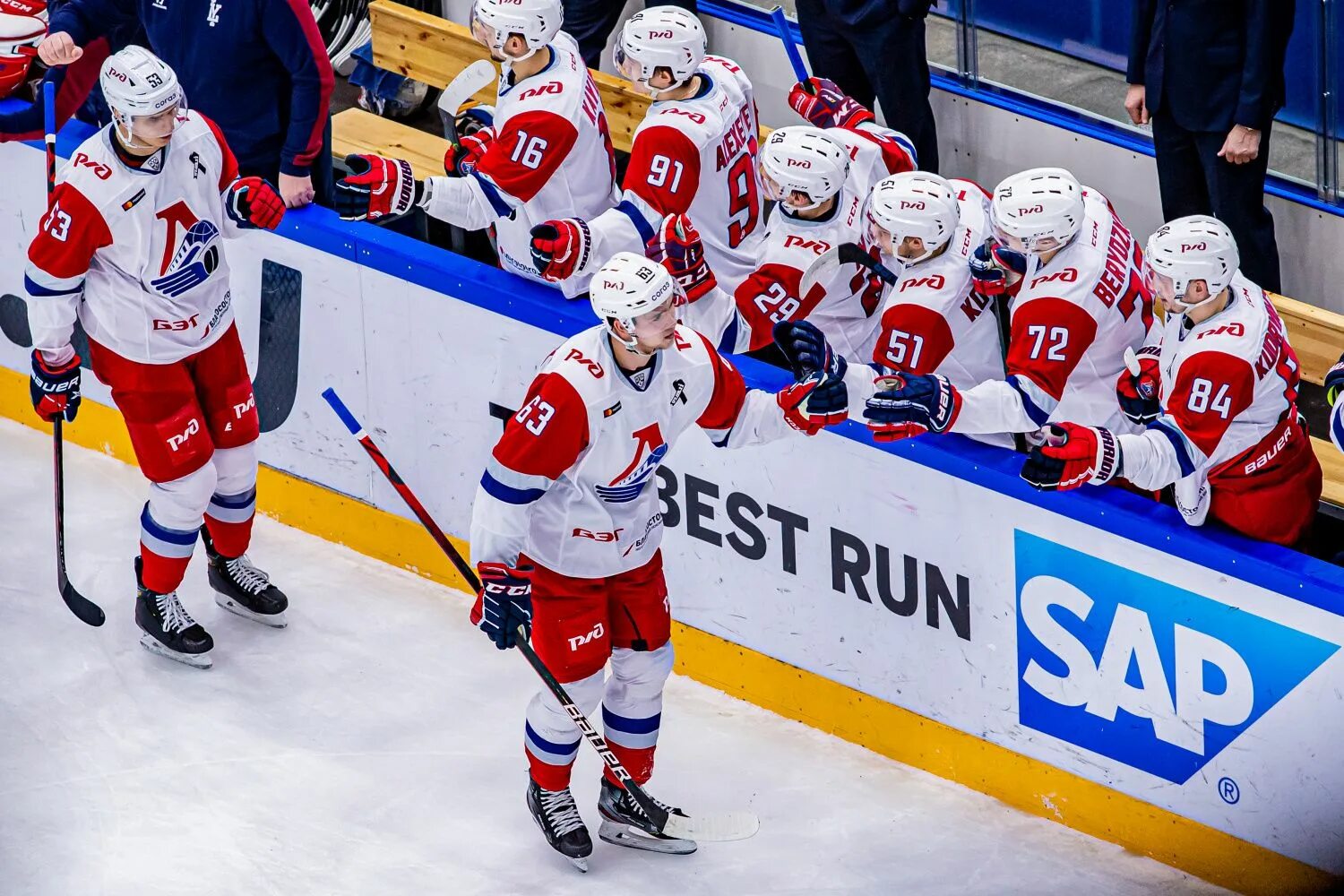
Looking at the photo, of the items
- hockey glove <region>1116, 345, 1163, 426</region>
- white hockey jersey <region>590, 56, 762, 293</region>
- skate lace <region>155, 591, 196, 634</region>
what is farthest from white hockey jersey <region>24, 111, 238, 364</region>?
hockey glove <region>1116, 345, 1163, 426</region>

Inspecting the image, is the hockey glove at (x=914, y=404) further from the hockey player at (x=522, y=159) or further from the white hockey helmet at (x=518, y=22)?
the white hockey helmet at (x=518, y=22)

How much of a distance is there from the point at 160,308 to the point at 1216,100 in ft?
9.38

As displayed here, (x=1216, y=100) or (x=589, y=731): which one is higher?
(x=1216, y=100)

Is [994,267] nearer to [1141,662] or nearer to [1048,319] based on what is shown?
[1048,319]

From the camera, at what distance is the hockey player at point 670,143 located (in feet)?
Answer: 17.3

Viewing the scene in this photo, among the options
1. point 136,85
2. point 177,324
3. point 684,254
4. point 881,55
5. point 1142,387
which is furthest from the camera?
point 881,55

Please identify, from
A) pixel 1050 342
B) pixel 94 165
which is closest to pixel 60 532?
pixel 94 165

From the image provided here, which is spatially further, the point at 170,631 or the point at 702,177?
the point at 170,631

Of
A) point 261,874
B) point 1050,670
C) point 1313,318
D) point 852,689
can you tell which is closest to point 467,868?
point 261,874

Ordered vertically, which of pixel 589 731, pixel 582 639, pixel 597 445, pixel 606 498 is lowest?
pixel 589 731

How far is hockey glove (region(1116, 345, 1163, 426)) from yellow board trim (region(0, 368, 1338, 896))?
87 cm

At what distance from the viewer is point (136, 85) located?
4898 millimetres

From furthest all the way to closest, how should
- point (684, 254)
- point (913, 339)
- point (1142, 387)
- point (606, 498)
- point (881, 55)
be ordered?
point (881, 55)
point (684, 254)
point (913, 339)
point (1142, 387)
point (606, 498)

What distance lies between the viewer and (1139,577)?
4531mm
